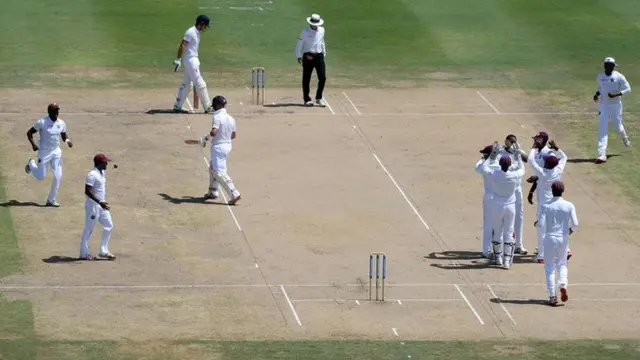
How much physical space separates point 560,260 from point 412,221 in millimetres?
5583

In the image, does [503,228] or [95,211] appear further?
[503,228]

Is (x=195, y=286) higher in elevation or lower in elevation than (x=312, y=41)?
lower

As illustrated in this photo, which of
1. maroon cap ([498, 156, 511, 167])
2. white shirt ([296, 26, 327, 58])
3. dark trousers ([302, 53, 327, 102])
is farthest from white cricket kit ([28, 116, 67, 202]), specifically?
white shirt ([296, 26, 327, 58])

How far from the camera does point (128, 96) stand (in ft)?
139

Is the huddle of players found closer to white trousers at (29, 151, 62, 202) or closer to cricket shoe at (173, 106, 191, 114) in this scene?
white trousers at (29, 151, 62, 202)

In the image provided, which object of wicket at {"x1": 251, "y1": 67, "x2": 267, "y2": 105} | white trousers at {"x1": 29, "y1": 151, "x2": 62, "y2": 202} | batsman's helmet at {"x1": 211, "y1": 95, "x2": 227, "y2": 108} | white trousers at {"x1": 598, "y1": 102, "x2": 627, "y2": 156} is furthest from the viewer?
wicket at {"x1": 251, "y1": 67, "x2": 267, "y2": 105}

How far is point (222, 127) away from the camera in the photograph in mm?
33531

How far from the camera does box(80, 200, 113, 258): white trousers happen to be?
29.7m

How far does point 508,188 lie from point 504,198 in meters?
0.19

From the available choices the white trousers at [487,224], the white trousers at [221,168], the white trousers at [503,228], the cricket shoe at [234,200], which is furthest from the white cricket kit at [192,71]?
the white trousers at [503,228]

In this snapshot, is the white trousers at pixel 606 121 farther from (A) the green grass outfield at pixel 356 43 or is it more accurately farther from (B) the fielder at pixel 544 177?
(B) the fielder at pixel 544 177

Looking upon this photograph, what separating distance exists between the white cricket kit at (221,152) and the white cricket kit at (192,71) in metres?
6.52

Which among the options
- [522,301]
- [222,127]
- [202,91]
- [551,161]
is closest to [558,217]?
[522,301]

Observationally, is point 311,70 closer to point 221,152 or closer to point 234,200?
point 221,152
